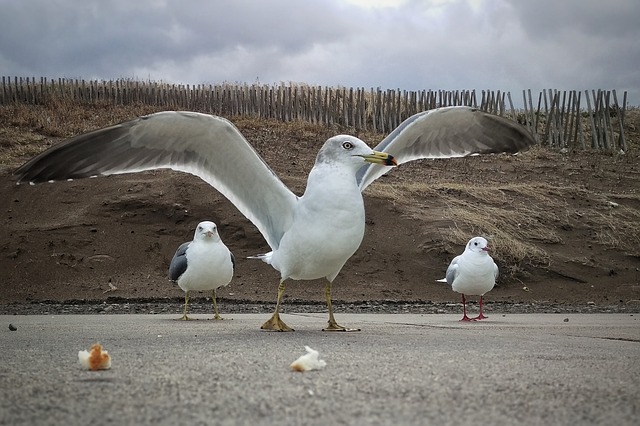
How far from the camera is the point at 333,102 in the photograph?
91.8 feet

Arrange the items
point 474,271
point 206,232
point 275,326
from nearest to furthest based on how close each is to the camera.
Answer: point 275,326 < point 206,232 < point 474,271

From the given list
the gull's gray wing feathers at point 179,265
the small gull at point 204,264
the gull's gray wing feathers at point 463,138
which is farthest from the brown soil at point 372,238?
the gull's gray wing feathers at point 463,138

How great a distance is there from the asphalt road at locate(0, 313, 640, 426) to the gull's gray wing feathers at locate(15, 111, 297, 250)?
2000 millimetres

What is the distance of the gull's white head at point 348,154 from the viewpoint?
19.3 ft

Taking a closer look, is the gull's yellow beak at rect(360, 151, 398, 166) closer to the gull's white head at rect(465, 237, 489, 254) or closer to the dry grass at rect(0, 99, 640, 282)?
the gull's white head at rect(465, 237, 489, 254)

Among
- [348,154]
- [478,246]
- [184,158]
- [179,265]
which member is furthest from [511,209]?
[348,154]

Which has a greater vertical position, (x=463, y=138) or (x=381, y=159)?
(x=463, y=138)

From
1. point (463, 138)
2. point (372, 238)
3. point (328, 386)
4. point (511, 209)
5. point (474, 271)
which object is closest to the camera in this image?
point (328, 386)

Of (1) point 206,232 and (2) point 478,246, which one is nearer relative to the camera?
(1) point 206,232

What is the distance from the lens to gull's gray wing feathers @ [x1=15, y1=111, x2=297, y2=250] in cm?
601

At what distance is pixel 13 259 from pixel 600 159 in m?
17.9

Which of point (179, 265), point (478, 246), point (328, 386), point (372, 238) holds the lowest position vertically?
point (372, 238)

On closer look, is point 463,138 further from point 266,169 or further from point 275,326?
point 275,326

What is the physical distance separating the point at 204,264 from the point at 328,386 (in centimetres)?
644
